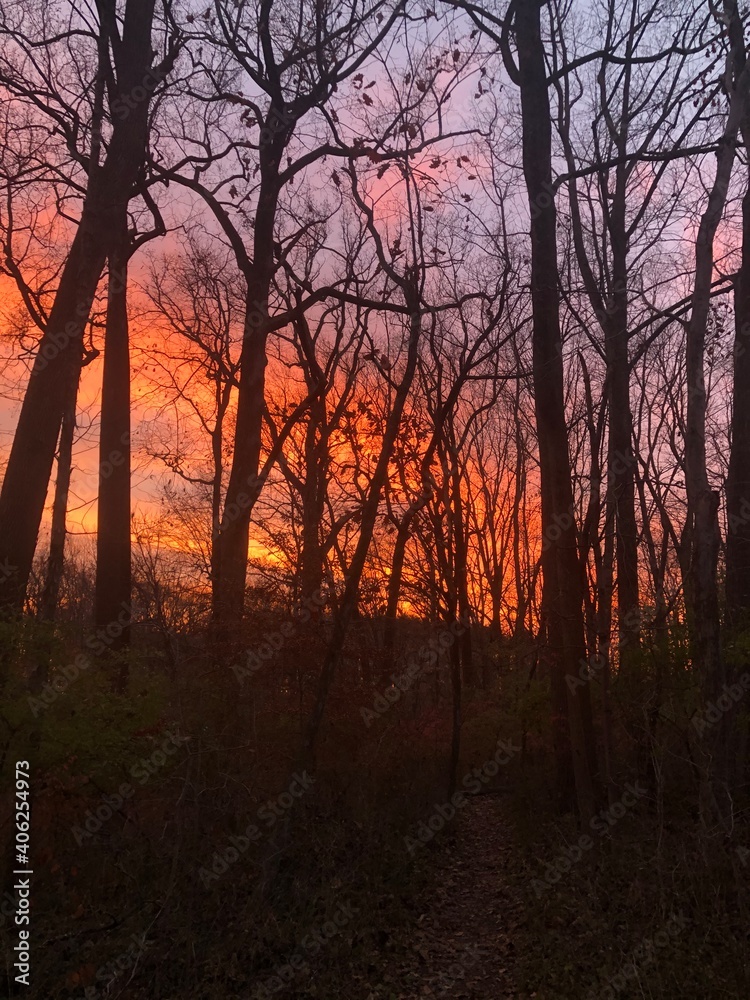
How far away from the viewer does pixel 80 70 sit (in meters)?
13.0

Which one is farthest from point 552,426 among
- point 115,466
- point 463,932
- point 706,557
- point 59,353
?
point 115,466

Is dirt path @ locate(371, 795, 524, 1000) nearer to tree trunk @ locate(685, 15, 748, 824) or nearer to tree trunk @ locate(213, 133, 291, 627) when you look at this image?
tree trunk @ locate(685, 15, 748, 824)

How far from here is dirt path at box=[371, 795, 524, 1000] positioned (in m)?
6.62

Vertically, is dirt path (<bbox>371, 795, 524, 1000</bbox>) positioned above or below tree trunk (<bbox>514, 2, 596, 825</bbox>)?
below

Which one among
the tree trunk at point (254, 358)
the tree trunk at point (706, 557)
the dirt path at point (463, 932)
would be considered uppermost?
the tree trunk at point (254, 358)

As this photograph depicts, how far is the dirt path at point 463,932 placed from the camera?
6.62 metres

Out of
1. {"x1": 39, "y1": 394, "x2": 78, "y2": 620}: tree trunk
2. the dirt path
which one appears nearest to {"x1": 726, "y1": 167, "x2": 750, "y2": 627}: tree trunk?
the dirt path

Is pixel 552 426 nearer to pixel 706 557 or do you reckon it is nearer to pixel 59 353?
pixel 706 557

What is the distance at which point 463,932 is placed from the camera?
7902 millimetres

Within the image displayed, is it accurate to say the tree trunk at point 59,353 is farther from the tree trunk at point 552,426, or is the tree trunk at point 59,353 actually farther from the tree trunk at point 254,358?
the tree trunk at point 552,426

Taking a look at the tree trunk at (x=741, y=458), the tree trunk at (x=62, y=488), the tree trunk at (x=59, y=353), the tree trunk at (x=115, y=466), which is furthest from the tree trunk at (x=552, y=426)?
the tree trunk at (x=62, y=488)

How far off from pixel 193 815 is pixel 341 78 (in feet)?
39.9

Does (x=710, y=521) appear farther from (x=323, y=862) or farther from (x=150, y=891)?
(x=150, y=891)

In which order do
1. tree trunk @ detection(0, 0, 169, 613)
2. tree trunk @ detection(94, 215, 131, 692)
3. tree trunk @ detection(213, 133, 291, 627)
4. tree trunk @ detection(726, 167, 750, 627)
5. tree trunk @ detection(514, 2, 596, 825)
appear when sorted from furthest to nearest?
1. tree trunk @ detection(94, 215, 131, 692)
2. tree trunk @ detection(213, 133, 291, 627)
3. tree trunk @ detection(726, 167, 750, 627)
4. tree trunk @ detection(514, 2, 596, 825)
5. tree trunk @ detection(0, 0, 169, 613)
